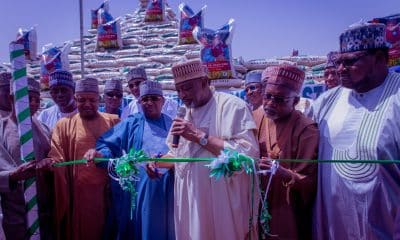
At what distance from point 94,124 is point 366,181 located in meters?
2.22

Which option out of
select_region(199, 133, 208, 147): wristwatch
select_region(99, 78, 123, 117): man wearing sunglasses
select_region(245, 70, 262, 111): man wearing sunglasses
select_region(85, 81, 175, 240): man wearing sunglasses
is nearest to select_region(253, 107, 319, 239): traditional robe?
select_region(199, 133, 208, 147): wristwatch

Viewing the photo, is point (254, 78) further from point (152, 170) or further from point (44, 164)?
point (44, 164)

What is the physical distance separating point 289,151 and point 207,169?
541mm

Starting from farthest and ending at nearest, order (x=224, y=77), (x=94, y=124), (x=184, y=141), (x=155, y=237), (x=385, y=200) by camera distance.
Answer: (x=224, y=77) < (x=94, y=124) < (x=155, y=237) < (x=184, y=141) < (x=385, y=200)

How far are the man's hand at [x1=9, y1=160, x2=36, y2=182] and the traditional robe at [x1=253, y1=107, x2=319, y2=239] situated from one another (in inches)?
61.0

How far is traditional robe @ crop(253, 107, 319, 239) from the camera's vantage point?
2.66 meters

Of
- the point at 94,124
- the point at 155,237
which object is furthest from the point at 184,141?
the point at 94,124

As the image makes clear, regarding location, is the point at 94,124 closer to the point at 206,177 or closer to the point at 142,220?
the point at 142,220

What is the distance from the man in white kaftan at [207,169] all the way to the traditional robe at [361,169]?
45cm

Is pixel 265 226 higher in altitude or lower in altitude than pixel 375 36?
lower

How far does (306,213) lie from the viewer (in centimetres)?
284

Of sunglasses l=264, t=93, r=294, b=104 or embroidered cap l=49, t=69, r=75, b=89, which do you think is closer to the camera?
sunglasses l=264, t=93, r=294, b=104

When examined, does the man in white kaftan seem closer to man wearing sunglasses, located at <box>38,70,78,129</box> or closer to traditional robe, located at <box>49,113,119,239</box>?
traditional robe, located at <box>49,113,119,239</box>

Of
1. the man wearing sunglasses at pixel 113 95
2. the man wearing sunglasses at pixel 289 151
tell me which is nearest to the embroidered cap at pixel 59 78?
the man wearing sunglasses at pixel 113 95
